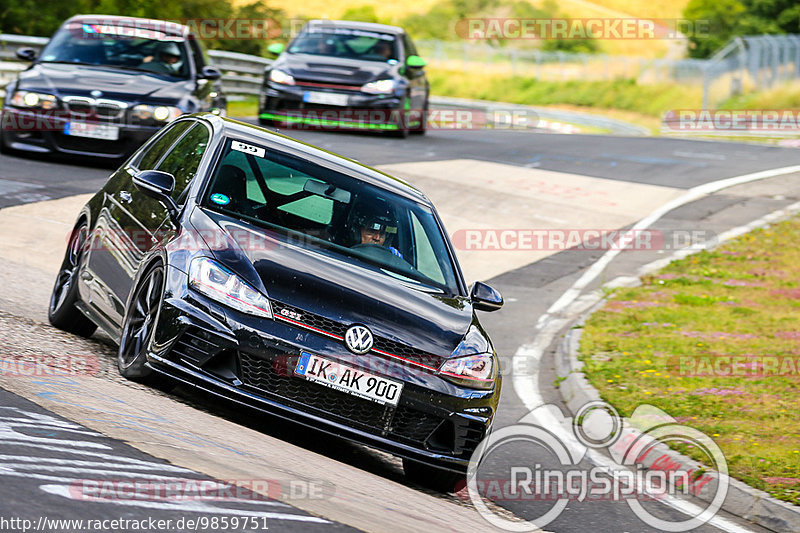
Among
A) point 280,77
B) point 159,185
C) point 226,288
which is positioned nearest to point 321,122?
point 280,77

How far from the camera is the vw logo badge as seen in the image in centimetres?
577

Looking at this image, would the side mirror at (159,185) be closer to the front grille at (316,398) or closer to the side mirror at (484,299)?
the front grille at (316,398)

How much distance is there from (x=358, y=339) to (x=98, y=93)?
929cm

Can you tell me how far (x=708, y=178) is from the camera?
21.8 meters

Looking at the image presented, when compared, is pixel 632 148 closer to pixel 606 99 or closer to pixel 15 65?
pixel 15 65

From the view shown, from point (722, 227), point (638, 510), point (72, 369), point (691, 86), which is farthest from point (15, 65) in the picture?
point (691, 86)

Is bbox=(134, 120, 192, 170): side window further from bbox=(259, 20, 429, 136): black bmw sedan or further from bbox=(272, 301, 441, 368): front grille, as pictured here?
bbox=(259, 20, 429, 136): black bmw sedan

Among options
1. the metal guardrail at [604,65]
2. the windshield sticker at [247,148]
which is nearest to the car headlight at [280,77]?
the metal guardrail at [604,65]

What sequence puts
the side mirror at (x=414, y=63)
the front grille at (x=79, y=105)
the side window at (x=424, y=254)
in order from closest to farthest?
the side window at (x=424, y=254) → the front grille at (x=79, y=105) → the side mirror at (x=414, y=63)

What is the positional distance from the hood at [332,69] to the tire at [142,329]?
1449cm

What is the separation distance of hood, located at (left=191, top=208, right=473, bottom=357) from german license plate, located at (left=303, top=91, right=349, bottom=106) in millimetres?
14315

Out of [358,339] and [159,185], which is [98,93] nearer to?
[159,185]

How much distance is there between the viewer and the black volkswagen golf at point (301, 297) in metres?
5.77

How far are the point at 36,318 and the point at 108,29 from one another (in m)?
8.33
